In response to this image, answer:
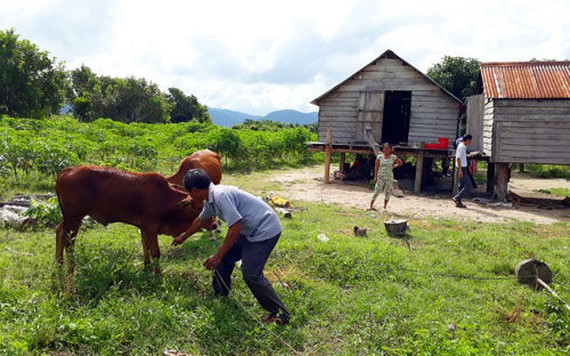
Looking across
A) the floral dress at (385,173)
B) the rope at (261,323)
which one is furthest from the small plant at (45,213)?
the floral dress at (385,173)

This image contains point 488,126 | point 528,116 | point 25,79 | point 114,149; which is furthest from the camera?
point 25,79

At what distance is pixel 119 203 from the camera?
16.5ft

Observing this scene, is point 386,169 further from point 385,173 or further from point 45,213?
point 45,213

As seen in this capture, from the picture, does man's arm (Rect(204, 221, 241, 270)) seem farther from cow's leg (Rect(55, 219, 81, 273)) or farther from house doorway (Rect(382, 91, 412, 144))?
house doorway (Rect(382, 91, 412, 144))

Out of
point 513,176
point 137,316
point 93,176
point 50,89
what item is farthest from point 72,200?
point 50,89

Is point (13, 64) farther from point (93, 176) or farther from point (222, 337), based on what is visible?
point (222, 337)

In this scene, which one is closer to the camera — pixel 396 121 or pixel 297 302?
pixel 297 302

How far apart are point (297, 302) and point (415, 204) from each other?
841 cm

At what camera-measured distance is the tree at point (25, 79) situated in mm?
25312

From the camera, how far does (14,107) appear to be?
85.8ft


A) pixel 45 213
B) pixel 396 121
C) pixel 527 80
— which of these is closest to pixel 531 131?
pixel 527 80

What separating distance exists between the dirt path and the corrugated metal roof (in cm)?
329

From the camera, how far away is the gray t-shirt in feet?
13.3

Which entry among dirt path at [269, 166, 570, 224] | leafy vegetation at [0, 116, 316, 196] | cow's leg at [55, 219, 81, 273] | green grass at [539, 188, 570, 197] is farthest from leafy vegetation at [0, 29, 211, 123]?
green grass at [539, 188, 570, 197]
